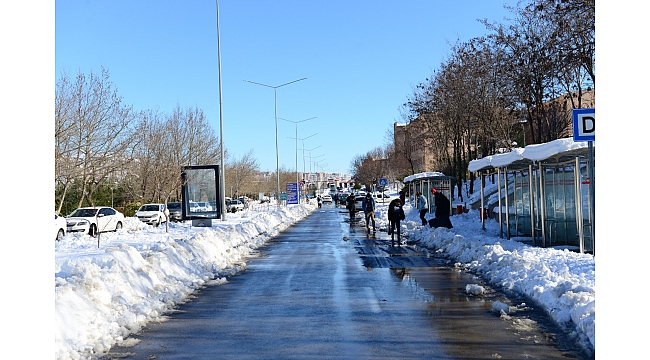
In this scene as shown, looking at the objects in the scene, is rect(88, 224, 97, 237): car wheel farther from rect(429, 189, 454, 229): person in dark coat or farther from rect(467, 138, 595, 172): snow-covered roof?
rect(467, 138, 595, 172): snow-covered roof

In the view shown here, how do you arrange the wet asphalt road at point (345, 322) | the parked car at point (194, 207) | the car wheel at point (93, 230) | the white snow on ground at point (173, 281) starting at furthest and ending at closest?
the car wheel at point (93, 230) < the parked car at point (194, 207) < the white snow on ground at point (173, 281) < the wet asphalt road at point (345, 322)

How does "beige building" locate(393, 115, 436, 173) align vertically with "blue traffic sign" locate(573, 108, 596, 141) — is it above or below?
above

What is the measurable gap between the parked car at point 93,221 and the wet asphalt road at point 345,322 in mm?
19661

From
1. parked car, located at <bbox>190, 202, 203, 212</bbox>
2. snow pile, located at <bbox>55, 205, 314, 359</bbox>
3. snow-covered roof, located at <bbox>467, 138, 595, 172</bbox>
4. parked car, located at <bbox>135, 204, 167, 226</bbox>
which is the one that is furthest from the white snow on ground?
parked car, located at <bbox>135, 204, 167, 226</bbox>

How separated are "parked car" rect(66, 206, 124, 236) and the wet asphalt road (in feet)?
64.5

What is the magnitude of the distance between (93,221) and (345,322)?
26.8 meters

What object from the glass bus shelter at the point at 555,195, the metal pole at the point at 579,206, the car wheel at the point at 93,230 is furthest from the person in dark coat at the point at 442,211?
the car wheel at the point at 93,230

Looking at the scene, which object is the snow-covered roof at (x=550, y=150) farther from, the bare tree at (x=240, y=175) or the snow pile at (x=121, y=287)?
the bare tree at (x=240, y=175)

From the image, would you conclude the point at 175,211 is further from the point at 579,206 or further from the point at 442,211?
the point at 579,206

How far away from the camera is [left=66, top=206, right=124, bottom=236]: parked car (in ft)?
104

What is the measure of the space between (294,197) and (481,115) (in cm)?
2662

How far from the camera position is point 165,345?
7688mm

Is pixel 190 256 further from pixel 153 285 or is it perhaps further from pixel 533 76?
pixel 533 76

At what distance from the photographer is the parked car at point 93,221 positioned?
31672mm
